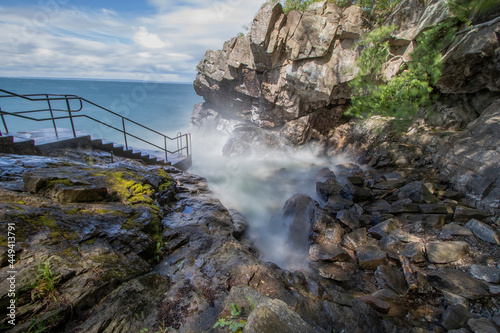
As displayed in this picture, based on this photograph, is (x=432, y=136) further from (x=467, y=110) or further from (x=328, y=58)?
(x=328, y=58)

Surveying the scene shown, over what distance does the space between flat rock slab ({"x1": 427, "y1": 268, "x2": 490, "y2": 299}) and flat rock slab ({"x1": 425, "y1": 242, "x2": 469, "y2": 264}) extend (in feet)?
1.22

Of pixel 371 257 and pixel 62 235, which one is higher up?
pixel 62 235

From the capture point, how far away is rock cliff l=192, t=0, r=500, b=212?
8.12 metres

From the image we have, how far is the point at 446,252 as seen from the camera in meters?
5.37

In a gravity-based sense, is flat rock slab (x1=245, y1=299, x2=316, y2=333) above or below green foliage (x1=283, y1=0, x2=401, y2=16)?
below

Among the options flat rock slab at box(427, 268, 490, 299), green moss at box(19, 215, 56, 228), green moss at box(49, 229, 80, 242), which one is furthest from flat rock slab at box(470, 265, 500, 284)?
green moss at box(19, 215, 56, 228)

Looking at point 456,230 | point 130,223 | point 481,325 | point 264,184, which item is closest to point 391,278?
point 481,325

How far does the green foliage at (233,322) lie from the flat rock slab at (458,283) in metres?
4.90

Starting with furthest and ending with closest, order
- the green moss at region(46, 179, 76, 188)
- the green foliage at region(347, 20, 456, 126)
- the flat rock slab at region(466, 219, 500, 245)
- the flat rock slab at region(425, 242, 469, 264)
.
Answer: the green foliage at region(347, 20, 456, 126) → the flat rock slab at region(466, 219, 500, 245) → the flat rock slab at region(425, 242, 469, 264) → the green moss at region(46, 179, 76, 188)

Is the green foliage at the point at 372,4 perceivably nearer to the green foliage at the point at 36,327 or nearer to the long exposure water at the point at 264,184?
the long exposure water at the point at 264,184

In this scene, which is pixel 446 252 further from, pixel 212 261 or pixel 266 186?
pixel 266 186

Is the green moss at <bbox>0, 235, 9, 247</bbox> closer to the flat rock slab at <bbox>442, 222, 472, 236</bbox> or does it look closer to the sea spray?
the sea spray

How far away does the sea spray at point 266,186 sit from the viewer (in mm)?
6621

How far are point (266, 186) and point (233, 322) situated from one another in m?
9.92
